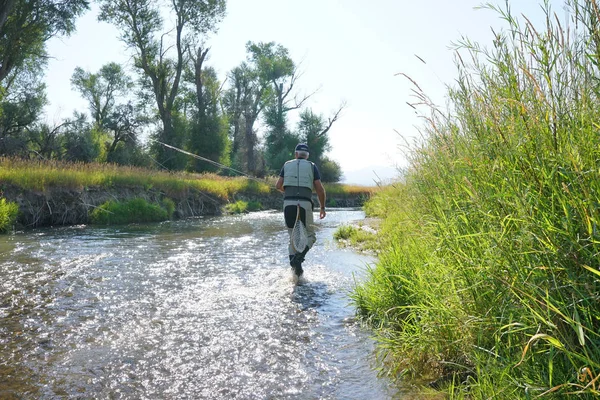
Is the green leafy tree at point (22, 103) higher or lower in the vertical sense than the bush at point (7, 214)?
higher

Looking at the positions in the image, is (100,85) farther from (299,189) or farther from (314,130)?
(299,189)

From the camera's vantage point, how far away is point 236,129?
53.8m

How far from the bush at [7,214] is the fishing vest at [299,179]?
8.60m

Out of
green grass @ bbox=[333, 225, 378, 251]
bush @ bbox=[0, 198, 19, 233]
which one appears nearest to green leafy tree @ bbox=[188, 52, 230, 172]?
bush @ bbox=[0, 198, 19, 233]

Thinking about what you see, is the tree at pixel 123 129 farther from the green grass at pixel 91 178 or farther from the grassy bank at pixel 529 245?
the grassy bank at pixel 529 245

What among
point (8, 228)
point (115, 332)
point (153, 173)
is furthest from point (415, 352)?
point (153, 173)

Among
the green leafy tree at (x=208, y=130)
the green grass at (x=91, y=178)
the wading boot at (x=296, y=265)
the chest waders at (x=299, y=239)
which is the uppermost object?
the green leafy tree at (x=208, y=130)

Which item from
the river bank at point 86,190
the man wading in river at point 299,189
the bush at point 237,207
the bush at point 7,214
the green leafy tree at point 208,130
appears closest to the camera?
the man wading in river at point 299,189

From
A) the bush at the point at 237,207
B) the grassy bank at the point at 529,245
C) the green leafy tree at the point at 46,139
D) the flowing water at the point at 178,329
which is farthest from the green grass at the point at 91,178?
the green leafy tree at the point at 46,139

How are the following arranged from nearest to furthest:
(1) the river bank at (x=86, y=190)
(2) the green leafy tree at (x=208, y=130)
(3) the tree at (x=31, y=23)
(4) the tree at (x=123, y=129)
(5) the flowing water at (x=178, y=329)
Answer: (5) the flowing water at (x=178, y=329), (1) the river bank at (x=86, y=190), (3) the tree at (x=31, y=23), (4) the tree at (x=123, y=129), (2) the green leafy tree at (x=208, y=130)

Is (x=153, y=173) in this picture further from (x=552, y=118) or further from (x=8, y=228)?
(x=552, y=118)

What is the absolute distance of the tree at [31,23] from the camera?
811 inches

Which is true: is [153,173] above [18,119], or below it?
below

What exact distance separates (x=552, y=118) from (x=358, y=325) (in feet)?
10.1
